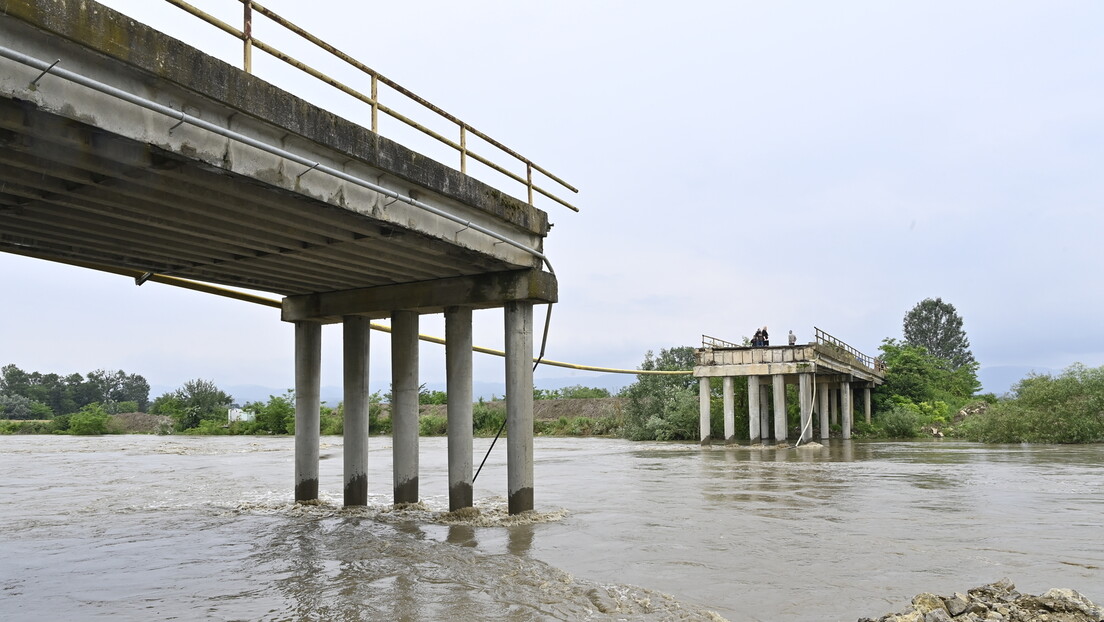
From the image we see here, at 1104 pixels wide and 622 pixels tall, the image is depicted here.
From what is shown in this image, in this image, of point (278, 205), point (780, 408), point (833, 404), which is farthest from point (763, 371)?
point (278, 205)

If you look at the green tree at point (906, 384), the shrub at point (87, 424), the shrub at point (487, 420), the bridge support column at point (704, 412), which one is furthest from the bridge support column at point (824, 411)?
the shrub at point (87, 424)

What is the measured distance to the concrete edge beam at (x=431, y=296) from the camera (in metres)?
13.6

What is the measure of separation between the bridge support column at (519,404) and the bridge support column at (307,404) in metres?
4.08

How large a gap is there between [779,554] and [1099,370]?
3251 cm

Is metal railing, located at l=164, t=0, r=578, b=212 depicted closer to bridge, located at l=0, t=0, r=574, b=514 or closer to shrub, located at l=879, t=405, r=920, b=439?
bridge, located at l=0, t=0, r=574, b=514

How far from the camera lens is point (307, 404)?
15.7 m

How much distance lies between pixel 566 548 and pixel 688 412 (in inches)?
1332

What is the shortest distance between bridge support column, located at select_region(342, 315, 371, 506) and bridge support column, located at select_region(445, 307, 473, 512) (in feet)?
5.86

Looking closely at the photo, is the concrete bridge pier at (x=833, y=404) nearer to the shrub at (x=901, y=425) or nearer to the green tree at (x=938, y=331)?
the shrub at (x=901, y=425)

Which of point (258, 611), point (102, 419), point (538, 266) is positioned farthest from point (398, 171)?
point (102, 419)

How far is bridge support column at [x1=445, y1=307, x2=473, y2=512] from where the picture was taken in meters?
14.0

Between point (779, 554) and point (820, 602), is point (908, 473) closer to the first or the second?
point (779, 554)

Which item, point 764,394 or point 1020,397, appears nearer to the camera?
point 1020,397

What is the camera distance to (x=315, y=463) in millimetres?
15906
